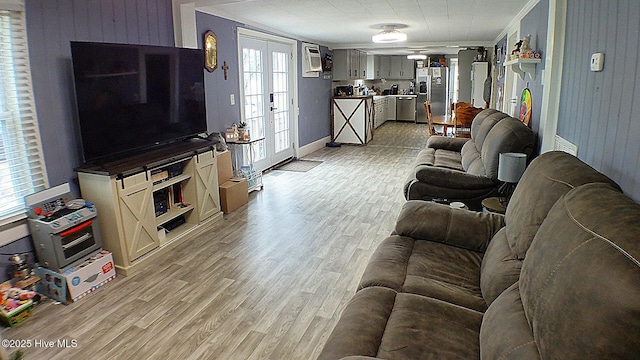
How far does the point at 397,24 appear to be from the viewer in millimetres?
5633

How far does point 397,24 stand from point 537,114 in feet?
8.83

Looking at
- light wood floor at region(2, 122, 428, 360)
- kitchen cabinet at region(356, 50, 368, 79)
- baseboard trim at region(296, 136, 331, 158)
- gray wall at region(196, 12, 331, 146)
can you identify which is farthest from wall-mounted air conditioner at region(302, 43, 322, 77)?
light wood floor at region(2, 122, 428, 360)

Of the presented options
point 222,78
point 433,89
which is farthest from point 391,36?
point 433,89

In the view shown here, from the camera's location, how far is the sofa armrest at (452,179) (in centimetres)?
352

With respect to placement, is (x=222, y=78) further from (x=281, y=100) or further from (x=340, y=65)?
(x=340, y=65)

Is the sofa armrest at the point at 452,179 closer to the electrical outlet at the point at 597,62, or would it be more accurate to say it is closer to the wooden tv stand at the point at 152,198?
the electrical outlet at the point at 597,62

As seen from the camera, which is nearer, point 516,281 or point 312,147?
point 516,281

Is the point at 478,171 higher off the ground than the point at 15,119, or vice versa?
the point at 15,119

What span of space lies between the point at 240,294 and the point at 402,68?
38.2ft

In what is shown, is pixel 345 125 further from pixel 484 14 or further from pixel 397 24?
pixel 484 14

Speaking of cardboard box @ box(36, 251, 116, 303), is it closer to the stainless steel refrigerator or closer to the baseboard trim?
the baseboard trim

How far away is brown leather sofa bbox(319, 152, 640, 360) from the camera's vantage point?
960mm

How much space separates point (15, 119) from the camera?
269cm

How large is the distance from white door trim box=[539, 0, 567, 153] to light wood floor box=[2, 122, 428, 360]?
163 centimetres
